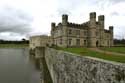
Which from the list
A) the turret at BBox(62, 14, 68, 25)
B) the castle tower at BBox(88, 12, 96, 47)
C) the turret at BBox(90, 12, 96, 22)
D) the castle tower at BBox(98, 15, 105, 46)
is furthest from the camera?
the castle tower at BBox(98, 15, 105, 46)

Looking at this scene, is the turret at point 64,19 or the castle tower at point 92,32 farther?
the castle tower at point 92,32

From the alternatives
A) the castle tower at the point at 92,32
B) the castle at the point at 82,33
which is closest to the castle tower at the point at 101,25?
the castle at the point at 82,33

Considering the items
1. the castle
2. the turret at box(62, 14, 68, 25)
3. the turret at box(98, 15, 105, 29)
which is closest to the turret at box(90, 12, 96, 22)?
the castle

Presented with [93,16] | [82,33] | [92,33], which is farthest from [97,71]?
[92,33]

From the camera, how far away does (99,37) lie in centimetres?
4478

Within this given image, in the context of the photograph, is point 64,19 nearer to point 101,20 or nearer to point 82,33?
point 82,33

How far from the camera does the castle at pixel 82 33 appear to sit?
128 feet

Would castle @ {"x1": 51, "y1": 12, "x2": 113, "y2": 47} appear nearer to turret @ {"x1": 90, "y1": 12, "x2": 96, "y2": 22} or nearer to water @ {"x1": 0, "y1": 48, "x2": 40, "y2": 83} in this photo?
turret @ {"x1": 90, "y1": 12, "x2": 96, "y2": 22}

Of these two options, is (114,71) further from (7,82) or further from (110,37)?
(110,37)

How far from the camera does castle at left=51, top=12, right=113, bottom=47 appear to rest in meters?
38.9

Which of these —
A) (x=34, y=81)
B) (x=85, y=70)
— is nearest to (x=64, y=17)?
(x=34, y=81)

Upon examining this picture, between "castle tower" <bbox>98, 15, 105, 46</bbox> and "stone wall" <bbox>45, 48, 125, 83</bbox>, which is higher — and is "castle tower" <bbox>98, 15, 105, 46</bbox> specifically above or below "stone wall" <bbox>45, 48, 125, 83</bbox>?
above

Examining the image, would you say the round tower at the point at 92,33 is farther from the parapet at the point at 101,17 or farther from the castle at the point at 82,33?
the parapet at the point at 101,17

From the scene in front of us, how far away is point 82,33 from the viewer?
138 feet
